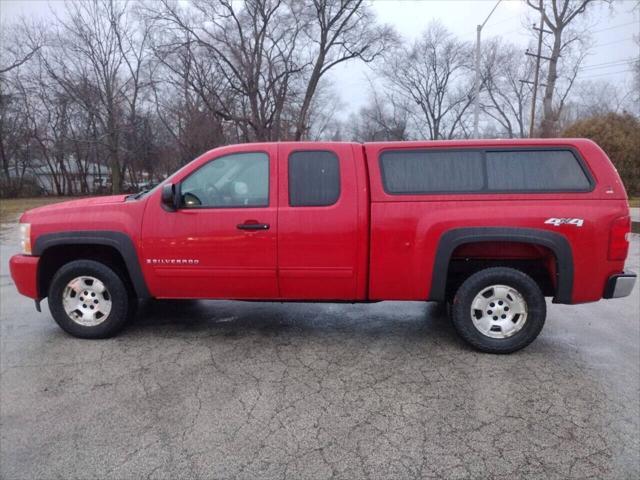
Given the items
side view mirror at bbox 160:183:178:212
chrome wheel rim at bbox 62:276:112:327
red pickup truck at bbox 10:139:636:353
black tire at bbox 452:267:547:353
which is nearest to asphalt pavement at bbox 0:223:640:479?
black tire at bbox 452:267:547:353

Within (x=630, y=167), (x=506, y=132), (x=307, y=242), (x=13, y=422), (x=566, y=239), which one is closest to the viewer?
(x=13, y=422)

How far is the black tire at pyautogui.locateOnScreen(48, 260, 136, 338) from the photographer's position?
13.8 feet

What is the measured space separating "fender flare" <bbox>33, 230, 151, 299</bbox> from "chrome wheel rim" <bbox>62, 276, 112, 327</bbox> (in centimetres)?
38

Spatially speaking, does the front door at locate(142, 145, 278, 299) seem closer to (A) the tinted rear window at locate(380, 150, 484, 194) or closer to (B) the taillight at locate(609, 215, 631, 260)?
(A) the tinted rear window at locate(380, 150, 484, 194)

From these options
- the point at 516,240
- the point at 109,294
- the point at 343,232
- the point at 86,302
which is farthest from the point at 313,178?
the point at 86,302

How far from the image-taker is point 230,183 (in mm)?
4074

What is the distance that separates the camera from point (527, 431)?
2801mm

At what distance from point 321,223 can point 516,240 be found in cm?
165

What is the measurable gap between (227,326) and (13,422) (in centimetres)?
207

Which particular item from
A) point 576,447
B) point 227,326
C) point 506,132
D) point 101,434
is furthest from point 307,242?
point 506,132

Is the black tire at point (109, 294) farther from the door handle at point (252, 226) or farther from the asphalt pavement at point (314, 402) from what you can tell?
the door handle at point (252, 226)

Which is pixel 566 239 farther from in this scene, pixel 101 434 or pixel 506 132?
pixel 506 132

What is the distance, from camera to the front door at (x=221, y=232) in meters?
3.95

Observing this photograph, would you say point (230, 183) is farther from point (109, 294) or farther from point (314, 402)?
point (314, 402)
